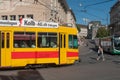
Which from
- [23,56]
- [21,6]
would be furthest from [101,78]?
[21,6]

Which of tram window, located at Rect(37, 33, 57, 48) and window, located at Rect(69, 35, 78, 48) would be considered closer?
tram window, located at Rect(37, 33, 57, 48)

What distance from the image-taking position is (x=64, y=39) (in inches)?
986

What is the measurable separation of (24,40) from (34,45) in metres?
0.80

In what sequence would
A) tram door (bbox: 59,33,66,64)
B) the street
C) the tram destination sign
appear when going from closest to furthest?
1. the street
2. the tram destination sign
3. tram door (bbox: 59,33,66,64)

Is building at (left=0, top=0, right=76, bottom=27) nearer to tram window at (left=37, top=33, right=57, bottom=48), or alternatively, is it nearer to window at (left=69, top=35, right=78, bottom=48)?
window at (left=69, top=35, right=78, bottom=48)

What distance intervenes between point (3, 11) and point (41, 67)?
3498 cm

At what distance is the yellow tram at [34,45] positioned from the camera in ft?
73.5

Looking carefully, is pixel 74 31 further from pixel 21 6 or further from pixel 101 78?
pixel 21 6

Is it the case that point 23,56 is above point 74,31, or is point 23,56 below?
below

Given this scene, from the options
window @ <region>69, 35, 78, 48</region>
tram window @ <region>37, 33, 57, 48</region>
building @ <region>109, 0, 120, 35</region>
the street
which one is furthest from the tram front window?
building @ <region>109, 0, 120, 35</region>

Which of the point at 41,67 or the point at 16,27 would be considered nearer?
the point at 16,27

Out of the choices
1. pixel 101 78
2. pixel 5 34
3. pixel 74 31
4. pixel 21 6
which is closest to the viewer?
pixel 101 78

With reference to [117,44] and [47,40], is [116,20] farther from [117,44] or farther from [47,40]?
[47,40]

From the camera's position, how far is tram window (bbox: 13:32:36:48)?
22.7m
